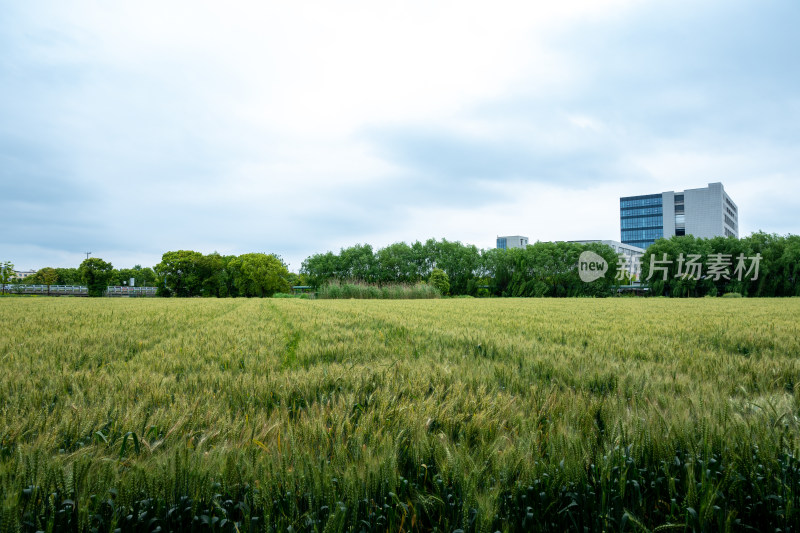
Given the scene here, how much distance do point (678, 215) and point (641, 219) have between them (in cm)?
995

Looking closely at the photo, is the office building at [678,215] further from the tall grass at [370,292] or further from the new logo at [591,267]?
the tall grass at [370,292]

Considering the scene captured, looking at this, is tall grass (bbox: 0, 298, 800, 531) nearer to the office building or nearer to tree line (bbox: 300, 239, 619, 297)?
tree line (bbox: 300, 239, 619, 297)

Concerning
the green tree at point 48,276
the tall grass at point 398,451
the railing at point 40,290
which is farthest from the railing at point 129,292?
the tall grass at point 398,451

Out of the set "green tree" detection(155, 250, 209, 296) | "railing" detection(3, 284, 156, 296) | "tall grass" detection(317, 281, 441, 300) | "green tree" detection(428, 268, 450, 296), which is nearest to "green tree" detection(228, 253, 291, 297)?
"green tree" detection(155, 250, 209, 296)

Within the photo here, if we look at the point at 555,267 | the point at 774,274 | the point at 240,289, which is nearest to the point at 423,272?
the point at 555,267

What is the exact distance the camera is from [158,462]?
1.24 m

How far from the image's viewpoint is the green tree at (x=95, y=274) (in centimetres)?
4388

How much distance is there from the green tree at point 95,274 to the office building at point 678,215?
3901 inches

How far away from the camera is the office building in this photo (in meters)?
82.6

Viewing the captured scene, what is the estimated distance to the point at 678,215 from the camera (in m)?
89.1

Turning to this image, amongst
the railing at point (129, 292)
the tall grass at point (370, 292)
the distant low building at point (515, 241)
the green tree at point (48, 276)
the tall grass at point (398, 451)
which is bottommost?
the railing at point (129, 292)

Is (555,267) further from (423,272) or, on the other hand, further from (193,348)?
(193,348)

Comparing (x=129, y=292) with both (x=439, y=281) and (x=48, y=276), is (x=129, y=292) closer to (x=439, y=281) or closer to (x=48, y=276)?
(x=48, y=276)

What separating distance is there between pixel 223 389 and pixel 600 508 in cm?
225
